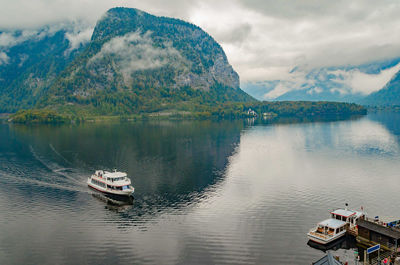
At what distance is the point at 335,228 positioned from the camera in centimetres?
6481

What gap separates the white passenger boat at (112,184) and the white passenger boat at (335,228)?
174 ft

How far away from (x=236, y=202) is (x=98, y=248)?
4155 centimetres

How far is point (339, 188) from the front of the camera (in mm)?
101125

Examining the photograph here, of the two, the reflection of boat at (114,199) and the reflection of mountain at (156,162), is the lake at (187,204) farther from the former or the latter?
the reflection of boat at (114,199)

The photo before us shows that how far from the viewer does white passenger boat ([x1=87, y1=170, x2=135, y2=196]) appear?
92.2 m

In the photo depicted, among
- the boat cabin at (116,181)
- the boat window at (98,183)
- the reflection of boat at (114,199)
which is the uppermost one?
the boat cabin at (116,181)

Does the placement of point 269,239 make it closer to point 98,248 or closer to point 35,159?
point 98,248

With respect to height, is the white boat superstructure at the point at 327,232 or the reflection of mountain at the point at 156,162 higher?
the reflection of mountain at the point at 156,162

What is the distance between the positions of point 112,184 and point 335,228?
63147 mm

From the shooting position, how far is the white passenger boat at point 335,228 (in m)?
63.5

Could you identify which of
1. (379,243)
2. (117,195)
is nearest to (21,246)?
(117,195)

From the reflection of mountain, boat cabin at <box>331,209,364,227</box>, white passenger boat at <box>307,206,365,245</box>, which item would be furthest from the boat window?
boat cabin at <box>331,209,364,227</box>

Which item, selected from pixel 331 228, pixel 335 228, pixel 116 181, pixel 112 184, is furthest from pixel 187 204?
pixel 335 228

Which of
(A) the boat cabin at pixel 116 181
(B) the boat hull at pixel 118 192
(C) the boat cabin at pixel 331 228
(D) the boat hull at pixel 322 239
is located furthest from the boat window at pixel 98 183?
(C) the boat cabin at pixel 331 228
